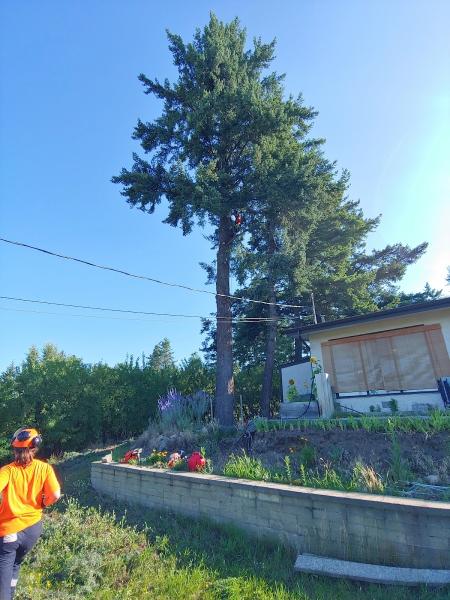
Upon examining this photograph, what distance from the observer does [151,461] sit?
7.35 m

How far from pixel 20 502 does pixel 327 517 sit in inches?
135

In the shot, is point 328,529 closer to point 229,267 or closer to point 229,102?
point 229,267

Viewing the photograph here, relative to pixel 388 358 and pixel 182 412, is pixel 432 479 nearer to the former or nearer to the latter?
pixel 388 358

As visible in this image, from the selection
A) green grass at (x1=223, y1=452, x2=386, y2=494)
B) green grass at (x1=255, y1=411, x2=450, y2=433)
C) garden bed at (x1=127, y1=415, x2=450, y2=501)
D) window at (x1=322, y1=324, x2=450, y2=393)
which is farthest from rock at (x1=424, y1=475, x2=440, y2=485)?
window at (x1=322, y1=324, x2=450, y2=393)

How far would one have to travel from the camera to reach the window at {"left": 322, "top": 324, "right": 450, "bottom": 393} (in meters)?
9.02

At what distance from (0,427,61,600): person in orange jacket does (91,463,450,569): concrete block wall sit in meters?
2.75

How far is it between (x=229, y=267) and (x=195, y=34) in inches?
378

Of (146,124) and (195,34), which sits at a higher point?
(195,34)

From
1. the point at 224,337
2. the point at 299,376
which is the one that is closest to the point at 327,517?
the point at 224,337

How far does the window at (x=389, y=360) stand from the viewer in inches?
355

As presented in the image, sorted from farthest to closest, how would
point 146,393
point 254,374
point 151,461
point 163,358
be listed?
point 163,358 → point 254,374 → point 146,393 → point 151,461

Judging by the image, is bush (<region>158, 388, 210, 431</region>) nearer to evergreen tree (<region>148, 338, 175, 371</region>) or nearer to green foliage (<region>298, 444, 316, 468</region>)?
green foliage (<region>298, 444, 316, 468</region>)

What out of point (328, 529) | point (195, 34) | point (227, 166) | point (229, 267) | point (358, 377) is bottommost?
point (328, 529)

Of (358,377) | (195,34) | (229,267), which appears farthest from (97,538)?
(195,34)
